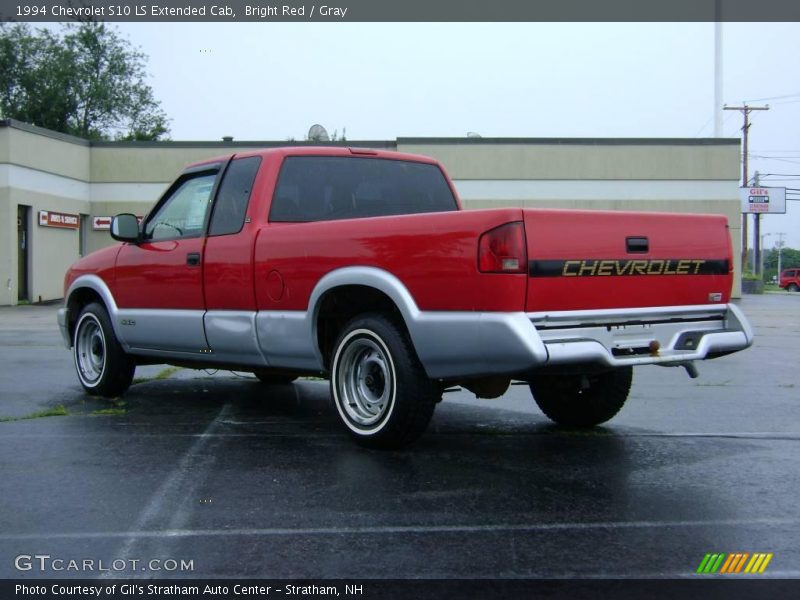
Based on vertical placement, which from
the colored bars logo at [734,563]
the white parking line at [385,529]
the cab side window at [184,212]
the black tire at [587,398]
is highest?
the cab side window at [184,212]

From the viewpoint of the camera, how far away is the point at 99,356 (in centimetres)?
802

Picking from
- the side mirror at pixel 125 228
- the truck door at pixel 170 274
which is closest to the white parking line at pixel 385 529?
the truck door at pixel 170 274

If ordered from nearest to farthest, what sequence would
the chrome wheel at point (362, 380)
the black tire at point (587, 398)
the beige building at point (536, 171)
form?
the chrome wheel at point (362, 380) < the black tire at point (587, 398) < the beige building at point (536, 171)

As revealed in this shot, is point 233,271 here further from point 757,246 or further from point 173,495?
point 757,246

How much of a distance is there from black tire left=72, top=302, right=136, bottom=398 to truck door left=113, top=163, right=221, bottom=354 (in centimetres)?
26

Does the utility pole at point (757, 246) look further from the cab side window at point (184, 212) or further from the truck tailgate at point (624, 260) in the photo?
the truck tailgate at point (624, 260)

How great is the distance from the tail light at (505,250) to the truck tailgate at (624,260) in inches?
1.9

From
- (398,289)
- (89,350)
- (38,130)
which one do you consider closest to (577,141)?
(38,130)

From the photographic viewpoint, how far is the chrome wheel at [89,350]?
7.94m

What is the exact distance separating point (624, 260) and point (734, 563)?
2.01 metres

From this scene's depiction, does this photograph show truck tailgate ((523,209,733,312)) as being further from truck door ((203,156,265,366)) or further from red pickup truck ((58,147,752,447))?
truck door ((203,156,265,366))

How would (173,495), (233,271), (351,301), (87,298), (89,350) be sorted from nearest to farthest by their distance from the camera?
(173,495) → (351,301) → (233,271) → (89,350) → (87,298)

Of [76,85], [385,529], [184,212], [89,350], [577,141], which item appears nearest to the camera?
[385,529]

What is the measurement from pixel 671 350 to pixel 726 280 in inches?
27.5
